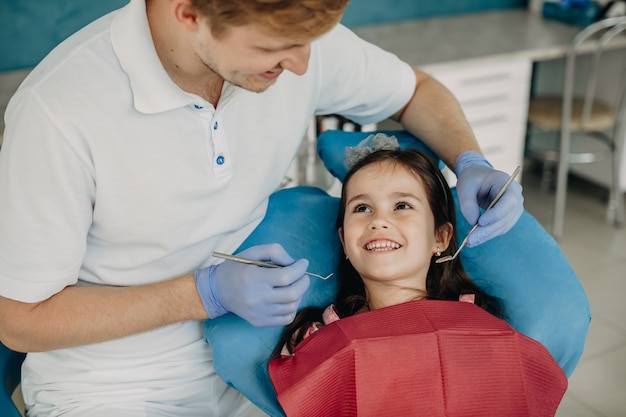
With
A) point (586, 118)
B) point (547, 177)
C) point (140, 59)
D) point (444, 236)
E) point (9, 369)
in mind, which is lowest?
point (547, 177)

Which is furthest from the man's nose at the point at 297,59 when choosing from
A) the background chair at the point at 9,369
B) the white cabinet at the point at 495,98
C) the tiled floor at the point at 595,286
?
the white cabinet at the point at 495,98

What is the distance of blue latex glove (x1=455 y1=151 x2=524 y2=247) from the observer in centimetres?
135

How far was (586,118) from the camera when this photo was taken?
120 inches

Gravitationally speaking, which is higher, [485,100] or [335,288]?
[335,288]

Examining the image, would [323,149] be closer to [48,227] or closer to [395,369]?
[395,369]

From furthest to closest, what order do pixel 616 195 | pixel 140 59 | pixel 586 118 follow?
pixel 616 195 → pixel 586 118 → pixel 140 59

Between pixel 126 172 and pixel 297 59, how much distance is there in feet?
1.15

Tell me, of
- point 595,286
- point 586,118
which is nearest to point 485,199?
point 595,286

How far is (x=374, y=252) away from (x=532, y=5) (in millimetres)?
2552

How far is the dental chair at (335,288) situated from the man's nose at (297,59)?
47 cm

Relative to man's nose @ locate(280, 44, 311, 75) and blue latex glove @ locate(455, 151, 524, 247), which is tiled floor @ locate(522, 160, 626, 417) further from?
man's nose @ locate(280, 44, 311, 75)

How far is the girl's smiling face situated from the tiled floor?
37.8 inches

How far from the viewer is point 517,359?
1257mm

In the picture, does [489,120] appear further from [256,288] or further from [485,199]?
[256,288]
